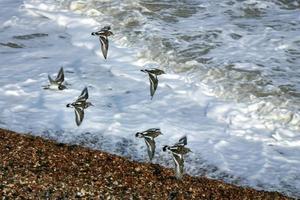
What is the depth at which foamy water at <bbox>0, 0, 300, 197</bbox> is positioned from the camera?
9.39 meters

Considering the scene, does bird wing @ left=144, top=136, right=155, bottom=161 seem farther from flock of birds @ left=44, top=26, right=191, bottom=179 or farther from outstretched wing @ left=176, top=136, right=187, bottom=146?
outstretched wing @ left=176, top=136, right=187, bottom=146

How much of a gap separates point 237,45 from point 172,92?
3336 mm

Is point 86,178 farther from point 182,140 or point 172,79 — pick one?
point 172,79

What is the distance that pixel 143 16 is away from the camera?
16.2 meters

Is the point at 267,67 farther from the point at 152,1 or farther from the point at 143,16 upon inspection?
the point at 152,1

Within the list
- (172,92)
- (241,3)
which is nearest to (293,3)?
(241,3)

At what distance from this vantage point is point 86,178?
23.6ft

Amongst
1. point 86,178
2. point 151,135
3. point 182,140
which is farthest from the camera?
point 151,135

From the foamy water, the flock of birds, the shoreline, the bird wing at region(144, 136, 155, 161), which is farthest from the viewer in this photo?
the foamy water

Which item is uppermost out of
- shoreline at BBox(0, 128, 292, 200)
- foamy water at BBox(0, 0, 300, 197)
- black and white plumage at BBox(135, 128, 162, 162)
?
black and white plumage at BBox(135, 128, 162, 162)

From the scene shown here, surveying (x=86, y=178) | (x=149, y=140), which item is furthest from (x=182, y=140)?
(x=86, y=178)

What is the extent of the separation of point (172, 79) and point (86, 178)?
17.8 feet

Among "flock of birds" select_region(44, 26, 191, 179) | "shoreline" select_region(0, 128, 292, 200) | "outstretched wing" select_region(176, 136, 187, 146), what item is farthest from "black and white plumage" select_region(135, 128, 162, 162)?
"shoreline" select_region(0, 128, 292, 200)

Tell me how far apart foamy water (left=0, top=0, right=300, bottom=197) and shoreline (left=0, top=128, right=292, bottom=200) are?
893 mm
